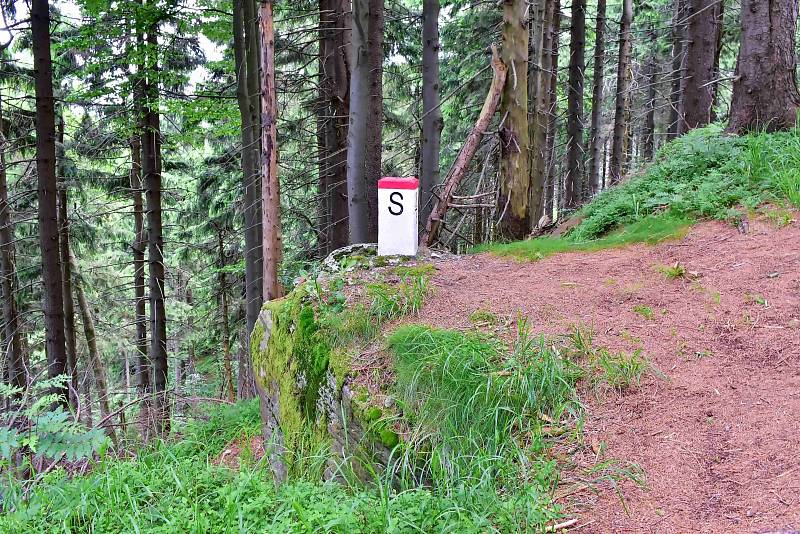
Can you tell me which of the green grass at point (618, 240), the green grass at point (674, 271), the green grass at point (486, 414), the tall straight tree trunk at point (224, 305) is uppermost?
the green grass at point (618, 240)

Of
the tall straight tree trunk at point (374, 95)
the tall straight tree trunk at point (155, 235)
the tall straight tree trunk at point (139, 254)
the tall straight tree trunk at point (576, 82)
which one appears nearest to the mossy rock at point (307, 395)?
the tall straight tree trunk at point (374, 95)

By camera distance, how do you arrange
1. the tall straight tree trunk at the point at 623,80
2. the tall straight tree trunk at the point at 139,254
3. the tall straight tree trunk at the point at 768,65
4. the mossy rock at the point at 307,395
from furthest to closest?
the tall straight tree trunk at the point at 139,254 < the tall straight tree trunk at the point at 623,80 < the tall straight tree trunk at the point at 768,65 < the mossy rock at the point at 307,395

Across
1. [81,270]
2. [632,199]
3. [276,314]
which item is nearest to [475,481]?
Result: [276,314]

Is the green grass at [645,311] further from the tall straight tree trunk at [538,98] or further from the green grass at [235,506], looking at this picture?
the tall straight tree trunk at [538,98]

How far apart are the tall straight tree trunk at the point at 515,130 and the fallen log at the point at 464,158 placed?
133 mm

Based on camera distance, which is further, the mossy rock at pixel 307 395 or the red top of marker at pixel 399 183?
the red top of marker at pixel 399 183

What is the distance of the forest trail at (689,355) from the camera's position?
8.54 feet

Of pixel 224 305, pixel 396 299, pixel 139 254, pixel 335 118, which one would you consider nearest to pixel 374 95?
pixel 335 118

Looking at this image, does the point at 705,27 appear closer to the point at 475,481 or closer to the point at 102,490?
the point at 475,481

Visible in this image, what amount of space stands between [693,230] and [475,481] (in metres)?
4.14

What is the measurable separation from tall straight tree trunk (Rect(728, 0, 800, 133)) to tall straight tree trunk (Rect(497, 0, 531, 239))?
103 inches

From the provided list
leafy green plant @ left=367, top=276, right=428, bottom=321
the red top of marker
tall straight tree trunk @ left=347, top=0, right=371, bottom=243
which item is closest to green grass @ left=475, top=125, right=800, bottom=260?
the red top of marker

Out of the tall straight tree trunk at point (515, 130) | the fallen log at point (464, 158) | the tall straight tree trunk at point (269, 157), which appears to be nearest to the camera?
the tall straight tree trunk at point (269, 157)

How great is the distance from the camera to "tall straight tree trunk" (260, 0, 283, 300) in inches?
274
